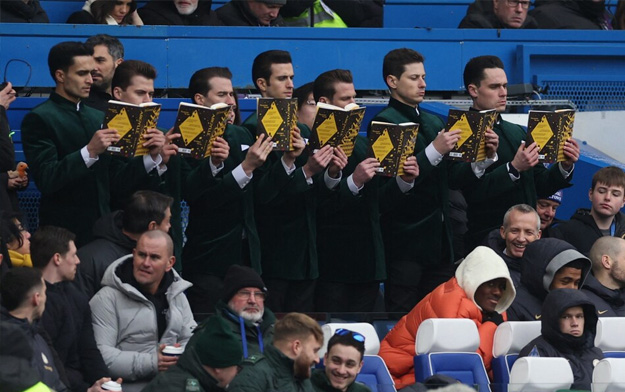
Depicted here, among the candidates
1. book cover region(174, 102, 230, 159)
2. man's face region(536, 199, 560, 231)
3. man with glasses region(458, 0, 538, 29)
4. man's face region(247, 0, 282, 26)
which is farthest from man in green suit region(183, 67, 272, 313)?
man with glasses region(458, 0, 538, 29)

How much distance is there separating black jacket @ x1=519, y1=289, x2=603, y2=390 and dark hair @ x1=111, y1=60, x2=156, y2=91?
2814 millimetres

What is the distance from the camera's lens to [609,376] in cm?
779

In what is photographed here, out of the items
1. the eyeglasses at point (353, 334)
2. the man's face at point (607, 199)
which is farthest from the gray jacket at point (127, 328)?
the man's face at point (607, 199)

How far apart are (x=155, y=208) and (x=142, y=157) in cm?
51

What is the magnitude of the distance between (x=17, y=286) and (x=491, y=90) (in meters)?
4.24

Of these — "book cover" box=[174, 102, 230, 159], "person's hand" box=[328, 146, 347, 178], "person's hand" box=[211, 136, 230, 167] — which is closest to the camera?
"book cover" box=[174, 102, 230, 159]

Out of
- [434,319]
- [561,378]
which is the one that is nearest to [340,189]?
[434,319]

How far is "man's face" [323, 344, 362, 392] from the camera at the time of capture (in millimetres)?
7223

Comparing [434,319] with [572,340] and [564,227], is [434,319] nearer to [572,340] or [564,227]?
[572,340]

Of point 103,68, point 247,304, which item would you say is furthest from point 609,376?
point 103,68

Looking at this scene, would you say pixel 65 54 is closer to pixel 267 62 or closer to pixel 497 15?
pixel 267 62

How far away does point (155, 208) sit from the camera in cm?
830

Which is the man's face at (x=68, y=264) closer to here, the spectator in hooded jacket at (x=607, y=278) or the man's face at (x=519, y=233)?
the man's face at (x=519, y=233)

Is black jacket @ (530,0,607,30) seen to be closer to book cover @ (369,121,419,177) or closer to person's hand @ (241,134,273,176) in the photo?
book cover @ (369,121,419,177)
